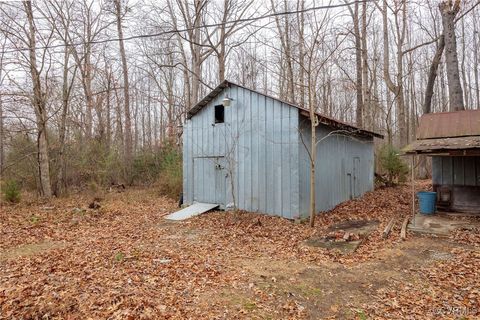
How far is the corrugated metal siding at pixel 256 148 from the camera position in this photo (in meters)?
9.39

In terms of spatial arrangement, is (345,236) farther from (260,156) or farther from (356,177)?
(356,177)

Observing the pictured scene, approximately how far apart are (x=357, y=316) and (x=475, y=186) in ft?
26.0

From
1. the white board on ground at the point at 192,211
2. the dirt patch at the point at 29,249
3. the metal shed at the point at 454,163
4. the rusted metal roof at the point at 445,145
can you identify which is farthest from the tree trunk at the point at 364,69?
the dirt patch at the point at 29,249

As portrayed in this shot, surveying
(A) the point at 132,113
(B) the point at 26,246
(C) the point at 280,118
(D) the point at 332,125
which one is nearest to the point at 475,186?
(D) the point at 332,125

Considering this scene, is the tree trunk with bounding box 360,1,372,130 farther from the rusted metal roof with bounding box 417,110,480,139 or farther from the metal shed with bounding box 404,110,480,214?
the metal shed with bounding box 404,110,480,214

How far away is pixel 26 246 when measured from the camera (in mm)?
7367

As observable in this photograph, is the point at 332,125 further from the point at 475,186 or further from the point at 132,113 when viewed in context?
the point at 132,113

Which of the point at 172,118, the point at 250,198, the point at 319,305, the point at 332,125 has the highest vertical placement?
the point at 172,118

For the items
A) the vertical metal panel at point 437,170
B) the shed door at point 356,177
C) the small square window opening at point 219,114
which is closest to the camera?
the vertical metal panel at point 437,170

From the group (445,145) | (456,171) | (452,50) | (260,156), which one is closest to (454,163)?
(456,171)

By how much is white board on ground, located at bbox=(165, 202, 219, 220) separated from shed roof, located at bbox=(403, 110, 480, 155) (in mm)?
6706

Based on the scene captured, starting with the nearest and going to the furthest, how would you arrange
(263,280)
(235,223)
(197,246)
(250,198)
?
(263,280) → (197,246) → (235,223) → (250,198)

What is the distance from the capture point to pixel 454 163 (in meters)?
9.78

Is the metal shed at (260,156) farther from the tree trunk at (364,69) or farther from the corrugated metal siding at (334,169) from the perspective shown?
the tree trunk at (364,69)
